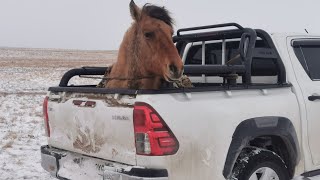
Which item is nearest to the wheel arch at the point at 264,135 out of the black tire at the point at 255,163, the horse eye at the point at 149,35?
the black tire at the point at 255,163

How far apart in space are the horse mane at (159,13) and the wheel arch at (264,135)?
150 cm

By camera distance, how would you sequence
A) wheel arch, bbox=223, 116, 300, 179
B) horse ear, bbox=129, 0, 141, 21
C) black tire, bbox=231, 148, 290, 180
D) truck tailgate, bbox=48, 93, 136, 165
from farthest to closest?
horse ear, bbox=129, 0, 141, 21 → black tire, bbox=231, 148, 290, 180 → wheel arch, bbox=223, 116, 300, 179 → truck tailgate, bbox=48, 93, 136, 165

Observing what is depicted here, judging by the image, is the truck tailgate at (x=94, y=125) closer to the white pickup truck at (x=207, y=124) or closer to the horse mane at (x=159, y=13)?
the white pickup truck at (x=207, y=124)

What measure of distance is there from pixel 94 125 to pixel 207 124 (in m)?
1.08

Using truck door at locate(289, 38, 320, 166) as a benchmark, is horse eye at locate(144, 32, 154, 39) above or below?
above

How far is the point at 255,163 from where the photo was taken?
4160mm

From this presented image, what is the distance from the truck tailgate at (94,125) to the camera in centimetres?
366

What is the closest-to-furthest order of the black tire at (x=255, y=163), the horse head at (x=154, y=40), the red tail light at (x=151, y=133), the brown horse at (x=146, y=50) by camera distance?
1. the red tail light at (x=151, y=133)
2. the black tire at (x=255, y=163)
3. the horse head at (x=154, y=40)
4. the brown horse at (x=146, y=50)

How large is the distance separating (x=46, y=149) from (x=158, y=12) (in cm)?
201

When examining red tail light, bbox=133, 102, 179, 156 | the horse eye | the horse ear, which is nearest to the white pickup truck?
red tail light, bbox=133, 102, 179, 156

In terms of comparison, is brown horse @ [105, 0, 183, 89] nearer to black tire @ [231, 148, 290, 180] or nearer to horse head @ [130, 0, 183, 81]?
horse head @ [130, 0, 183, 81]

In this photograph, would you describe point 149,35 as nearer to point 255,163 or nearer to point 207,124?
point 207,124

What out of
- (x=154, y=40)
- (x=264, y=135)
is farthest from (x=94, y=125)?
(x=264, y=135)

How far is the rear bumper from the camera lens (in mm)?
3523
